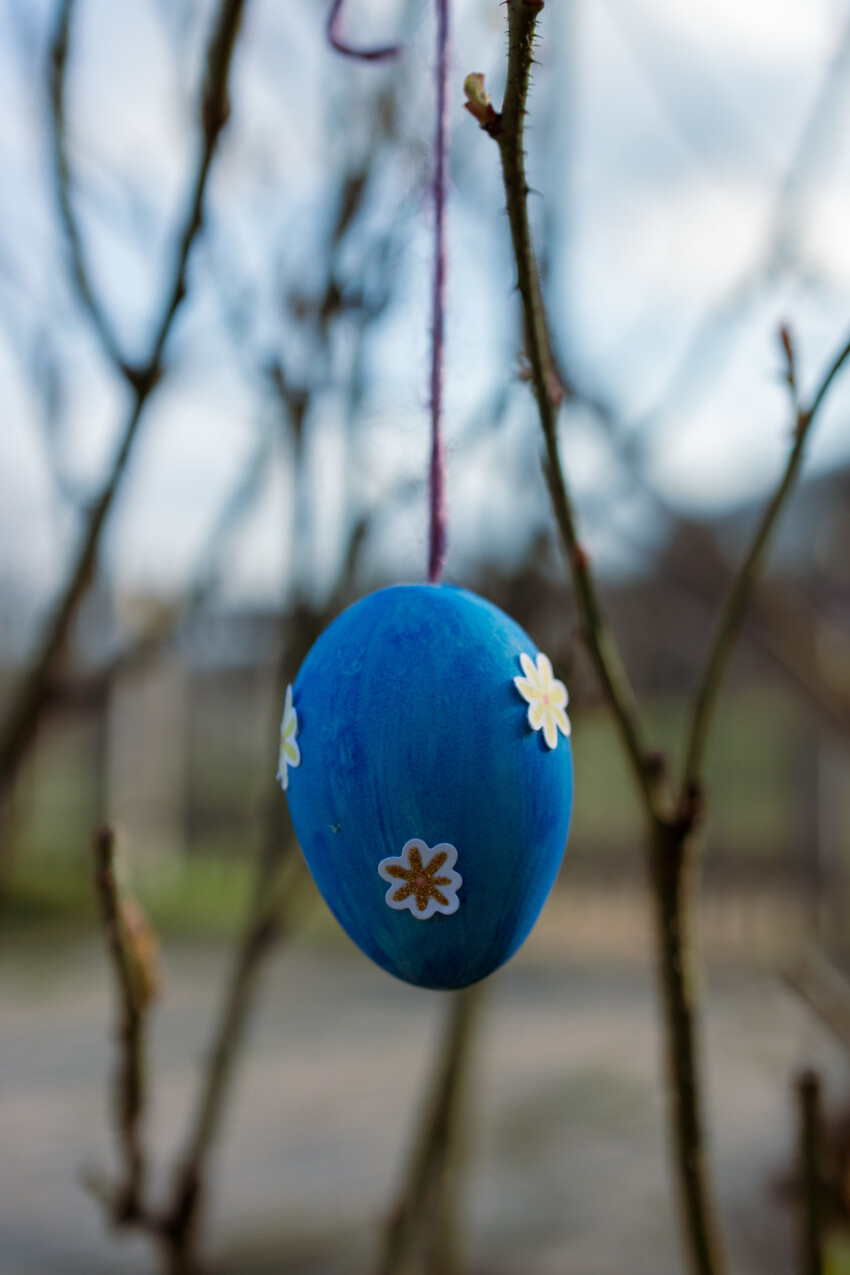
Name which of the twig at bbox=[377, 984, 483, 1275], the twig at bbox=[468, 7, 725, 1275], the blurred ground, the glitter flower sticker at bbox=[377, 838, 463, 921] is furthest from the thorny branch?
the blurred ground

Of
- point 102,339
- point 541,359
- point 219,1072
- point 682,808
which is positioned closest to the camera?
point 541,359

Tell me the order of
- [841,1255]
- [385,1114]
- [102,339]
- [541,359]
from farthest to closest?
[385,1114], [841,1255], [102,339], [541,359]

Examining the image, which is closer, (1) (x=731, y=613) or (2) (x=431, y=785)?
(2) (x=431, y=785)

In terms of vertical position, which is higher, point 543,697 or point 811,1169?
point 543,697

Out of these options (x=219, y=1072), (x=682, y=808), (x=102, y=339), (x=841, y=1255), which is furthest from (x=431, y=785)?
(x=841, y=1255)

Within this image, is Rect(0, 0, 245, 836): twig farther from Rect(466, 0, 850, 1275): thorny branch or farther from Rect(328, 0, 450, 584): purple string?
Rect(466, 0, 850, 1275): thorny branch

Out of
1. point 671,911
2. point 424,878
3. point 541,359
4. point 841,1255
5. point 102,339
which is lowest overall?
point 841,1255

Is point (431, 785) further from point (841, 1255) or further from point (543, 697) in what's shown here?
point (841, 1255)
